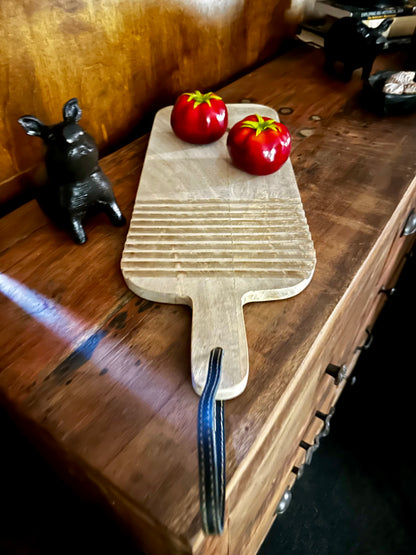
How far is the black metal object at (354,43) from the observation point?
111 centimetres

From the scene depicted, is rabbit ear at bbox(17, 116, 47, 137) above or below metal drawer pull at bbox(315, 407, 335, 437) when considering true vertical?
above

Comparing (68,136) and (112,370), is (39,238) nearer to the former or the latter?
(68,136)

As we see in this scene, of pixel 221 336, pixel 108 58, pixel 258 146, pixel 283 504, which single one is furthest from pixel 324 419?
pixel 108 58

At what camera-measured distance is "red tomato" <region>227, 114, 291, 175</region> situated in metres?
0.75

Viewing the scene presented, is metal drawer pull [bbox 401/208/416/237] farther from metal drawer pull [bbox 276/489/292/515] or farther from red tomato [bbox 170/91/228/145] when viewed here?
metal drawer pull [bbox 276/489/292/515]

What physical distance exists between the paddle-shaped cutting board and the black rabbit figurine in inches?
2.9

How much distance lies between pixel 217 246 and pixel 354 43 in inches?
34.1

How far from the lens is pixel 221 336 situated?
0.52m

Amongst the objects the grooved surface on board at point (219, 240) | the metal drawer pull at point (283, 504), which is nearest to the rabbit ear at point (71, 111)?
the grooved surface on board at point (219, 240)

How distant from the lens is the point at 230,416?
470 millimetres

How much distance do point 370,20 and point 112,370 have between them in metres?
1.32

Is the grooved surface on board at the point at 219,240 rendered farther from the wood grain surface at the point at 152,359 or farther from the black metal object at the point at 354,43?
the black metal object at the point at 354,43

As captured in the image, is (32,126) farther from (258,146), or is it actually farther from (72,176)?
(258,146)

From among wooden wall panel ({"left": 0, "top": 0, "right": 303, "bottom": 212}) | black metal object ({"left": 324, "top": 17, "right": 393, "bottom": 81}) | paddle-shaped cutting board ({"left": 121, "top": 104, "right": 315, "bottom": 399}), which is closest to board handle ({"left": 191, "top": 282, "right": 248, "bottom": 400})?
paddle-shaped cutting board ({"left": 121, "top": 104, "right": 315, "bottom": 399})
